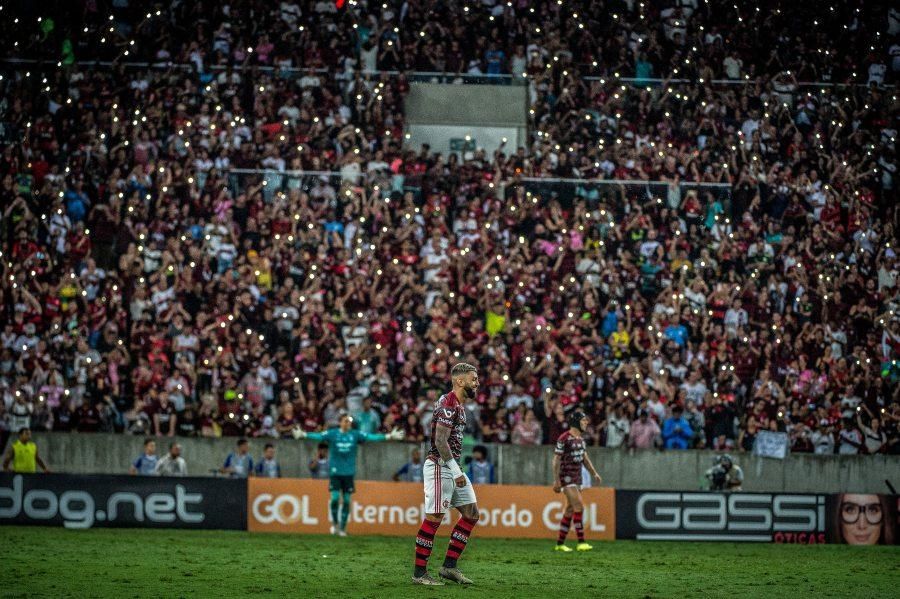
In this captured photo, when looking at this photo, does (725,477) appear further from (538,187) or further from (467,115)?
(467,115)

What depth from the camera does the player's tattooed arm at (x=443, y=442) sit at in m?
13.7

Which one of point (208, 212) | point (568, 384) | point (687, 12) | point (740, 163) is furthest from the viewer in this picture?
point (687, 12)

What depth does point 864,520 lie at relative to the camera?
24094mm

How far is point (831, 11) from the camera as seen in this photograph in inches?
1388

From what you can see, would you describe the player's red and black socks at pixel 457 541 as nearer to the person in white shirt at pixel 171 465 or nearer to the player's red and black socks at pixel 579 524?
the player's red and black socks at pixel 579 524

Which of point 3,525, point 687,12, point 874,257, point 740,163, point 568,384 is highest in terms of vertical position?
point 687,12

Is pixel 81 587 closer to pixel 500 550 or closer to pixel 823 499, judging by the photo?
pixel 500 550

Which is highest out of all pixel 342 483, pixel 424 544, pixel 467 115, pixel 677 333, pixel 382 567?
pixel 467 115

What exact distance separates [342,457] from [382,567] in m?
6.28

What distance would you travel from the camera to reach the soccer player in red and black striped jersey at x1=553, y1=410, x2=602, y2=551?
67.9ft

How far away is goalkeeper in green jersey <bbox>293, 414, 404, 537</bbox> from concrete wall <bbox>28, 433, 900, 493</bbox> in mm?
3283

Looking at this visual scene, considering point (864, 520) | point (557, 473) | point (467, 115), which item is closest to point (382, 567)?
point (557, 473)

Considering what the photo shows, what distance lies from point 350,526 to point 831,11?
20.5 metres

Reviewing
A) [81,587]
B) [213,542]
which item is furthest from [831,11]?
[81,587]
